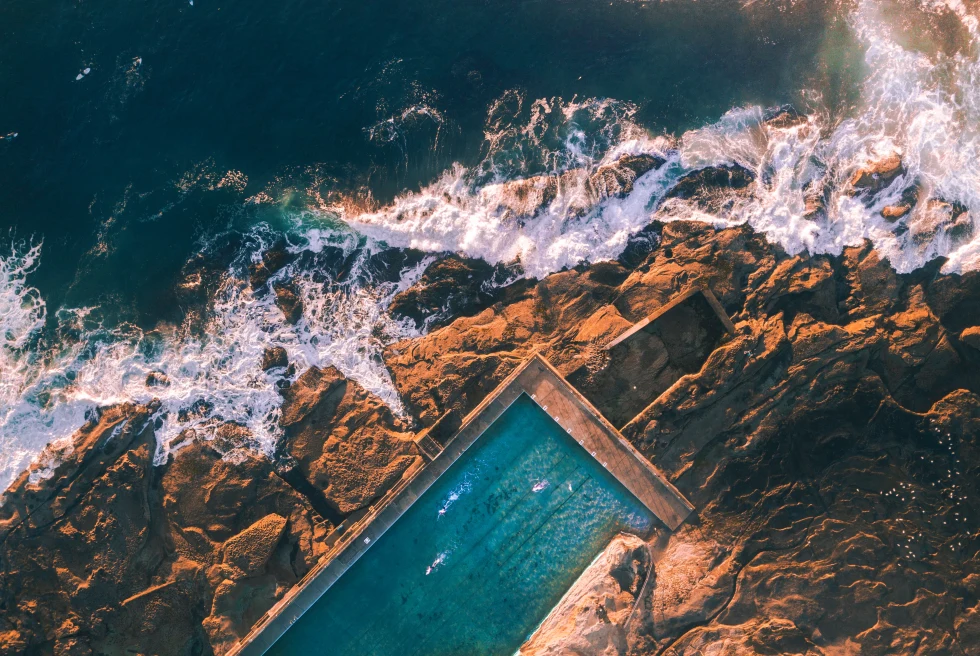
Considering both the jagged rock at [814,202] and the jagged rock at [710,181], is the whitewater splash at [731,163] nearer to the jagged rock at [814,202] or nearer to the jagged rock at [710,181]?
the jagged rock at [814,202]

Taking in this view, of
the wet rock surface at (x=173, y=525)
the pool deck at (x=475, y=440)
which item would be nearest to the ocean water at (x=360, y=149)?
the wet rock surface at (x=173, y=525)

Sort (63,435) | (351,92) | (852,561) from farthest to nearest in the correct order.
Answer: (351,92)
(63,435)
(852,561)

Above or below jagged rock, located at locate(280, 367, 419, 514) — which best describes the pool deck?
below

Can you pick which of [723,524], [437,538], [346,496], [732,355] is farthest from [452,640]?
[732,355]

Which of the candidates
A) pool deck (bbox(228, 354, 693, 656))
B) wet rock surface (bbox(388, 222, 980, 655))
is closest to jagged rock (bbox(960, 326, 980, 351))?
wet rock surface (bbox(388, 222, 980, 655))

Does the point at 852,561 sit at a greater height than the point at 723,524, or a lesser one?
lesser

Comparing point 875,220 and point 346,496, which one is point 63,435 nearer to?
point 346,496

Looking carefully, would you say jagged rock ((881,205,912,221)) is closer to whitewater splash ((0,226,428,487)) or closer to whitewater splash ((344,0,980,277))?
whitewater splash ((344,0,980,277))
